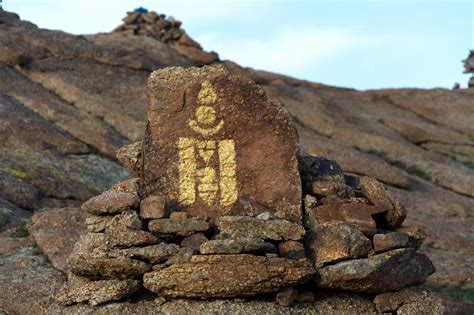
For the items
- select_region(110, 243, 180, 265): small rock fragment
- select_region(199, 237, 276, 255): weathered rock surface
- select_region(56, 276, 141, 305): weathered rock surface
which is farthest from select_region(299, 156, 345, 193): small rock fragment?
select_region(56, 276, 141, 305): weathered rock surface

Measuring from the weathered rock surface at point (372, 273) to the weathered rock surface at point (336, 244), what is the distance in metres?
0.23

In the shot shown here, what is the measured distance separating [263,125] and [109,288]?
19.2 ft

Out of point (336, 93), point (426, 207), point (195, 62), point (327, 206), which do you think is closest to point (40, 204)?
point (327, 206)

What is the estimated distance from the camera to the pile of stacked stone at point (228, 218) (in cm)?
1616

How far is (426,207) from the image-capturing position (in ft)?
121

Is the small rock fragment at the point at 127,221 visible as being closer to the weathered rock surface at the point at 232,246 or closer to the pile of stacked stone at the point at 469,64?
the weathered rock surface at the point at 232,246

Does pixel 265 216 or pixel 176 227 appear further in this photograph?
pixel 265 216

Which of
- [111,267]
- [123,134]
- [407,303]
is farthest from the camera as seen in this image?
[123,134]

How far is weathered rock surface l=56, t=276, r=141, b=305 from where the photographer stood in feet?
53.8

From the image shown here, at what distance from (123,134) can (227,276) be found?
83.3 ft

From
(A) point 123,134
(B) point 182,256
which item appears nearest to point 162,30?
(A) point 123,134

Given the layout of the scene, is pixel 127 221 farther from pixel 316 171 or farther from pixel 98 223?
pixel 316 171

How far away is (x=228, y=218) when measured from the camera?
17.2 m

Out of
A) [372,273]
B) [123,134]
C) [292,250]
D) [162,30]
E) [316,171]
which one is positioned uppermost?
[162,30]
